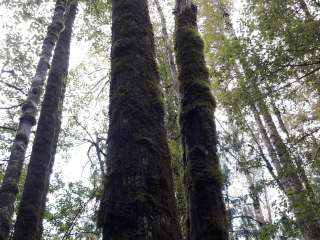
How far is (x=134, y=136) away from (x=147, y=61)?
2.23ft

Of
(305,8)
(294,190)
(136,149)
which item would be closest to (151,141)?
(136,149)

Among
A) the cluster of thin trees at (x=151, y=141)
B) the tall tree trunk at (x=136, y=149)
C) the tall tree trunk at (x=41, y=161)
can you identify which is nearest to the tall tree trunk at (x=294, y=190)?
the tall tree trunk at (x=41, y=161)

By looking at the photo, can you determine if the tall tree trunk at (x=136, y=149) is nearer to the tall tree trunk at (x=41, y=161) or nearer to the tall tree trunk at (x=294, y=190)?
the tall tree trunk at (x=41, y=161)

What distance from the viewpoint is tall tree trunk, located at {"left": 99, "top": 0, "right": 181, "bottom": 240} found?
5.50 ft

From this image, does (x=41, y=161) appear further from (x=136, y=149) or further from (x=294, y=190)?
(x=294, y=190)

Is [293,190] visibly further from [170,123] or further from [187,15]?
[187,15]

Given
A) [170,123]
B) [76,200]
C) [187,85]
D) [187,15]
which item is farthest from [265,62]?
[76,200]

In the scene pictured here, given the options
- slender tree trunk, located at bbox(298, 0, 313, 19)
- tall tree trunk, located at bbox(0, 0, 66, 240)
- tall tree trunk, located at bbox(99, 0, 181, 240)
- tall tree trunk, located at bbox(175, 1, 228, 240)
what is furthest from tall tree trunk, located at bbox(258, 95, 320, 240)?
tall tree trunk, located at bbox(99, 0, 181, 240)

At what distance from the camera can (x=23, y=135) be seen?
20.4ft

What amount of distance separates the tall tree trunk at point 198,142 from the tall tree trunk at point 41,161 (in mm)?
3098

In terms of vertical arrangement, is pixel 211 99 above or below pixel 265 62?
below

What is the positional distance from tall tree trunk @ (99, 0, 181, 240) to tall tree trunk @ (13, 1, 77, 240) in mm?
3382

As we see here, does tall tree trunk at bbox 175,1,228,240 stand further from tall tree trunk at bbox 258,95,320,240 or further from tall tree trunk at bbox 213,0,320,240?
tall tree trunk at bbox 258,95,320,240

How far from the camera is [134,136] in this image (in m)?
1.96
